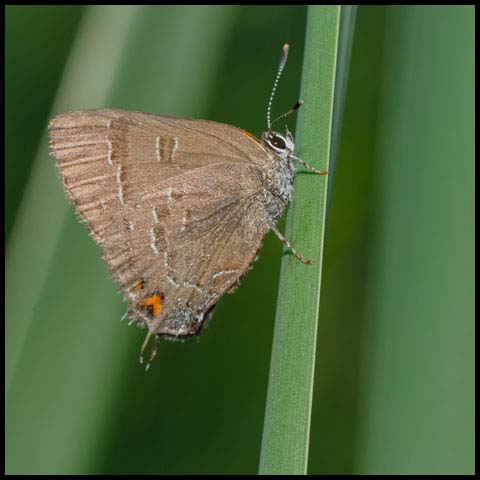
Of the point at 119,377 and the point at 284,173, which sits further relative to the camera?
the point at 284,173

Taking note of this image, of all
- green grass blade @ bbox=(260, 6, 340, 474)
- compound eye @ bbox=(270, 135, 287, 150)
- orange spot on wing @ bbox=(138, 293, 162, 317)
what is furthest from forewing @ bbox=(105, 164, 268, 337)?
green grass blade @ bbox=(260, 6, 340, 474)

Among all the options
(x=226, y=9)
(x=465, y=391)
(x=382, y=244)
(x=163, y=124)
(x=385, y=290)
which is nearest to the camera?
(x=465, y=391)

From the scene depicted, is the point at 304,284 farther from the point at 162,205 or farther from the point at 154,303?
the point at 162,205

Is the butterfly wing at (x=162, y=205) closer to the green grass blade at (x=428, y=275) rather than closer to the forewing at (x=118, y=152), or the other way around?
the forewing at (x=118, y=152)

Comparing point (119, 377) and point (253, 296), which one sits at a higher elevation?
point (253, 296)

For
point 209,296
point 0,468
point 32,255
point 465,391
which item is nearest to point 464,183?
point 465,391

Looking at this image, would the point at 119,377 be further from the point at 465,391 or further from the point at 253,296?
the point at 465,391
